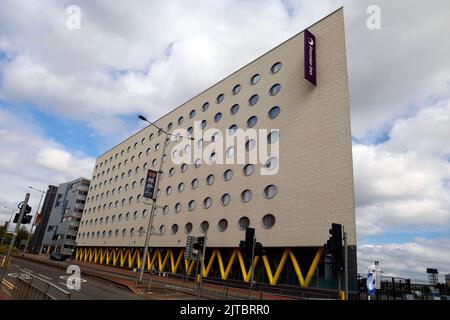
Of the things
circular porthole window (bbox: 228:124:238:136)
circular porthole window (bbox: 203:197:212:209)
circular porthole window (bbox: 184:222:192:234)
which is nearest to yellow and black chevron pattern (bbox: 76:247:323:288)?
circular porthole window (bbox: 184:222:192:234)

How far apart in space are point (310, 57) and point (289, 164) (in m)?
10.3

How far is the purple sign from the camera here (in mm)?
28844

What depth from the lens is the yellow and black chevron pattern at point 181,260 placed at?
1047 inches

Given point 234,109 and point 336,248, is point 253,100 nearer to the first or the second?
point 234,109

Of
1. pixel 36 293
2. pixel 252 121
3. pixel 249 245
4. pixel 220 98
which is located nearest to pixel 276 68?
pixel 252 121

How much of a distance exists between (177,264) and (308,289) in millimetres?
19338

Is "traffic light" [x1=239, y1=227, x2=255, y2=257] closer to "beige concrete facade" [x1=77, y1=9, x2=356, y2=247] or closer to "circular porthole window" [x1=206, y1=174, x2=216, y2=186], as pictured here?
"beige concrete facade" [x1=77, y1=9, x2=356, y2=247]

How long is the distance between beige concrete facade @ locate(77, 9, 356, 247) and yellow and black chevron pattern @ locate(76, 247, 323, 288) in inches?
67.2

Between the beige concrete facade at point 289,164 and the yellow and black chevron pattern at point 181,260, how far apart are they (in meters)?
1.71

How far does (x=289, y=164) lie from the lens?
94.1 ft

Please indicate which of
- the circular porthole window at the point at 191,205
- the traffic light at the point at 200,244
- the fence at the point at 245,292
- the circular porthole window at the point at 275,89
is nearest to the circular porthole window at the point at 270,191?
the fence at the point at 245,292

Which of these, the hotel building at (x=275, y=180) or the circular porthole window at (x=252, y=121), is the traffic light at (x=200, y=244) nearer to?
the hotel building at (x=275, y=180)
